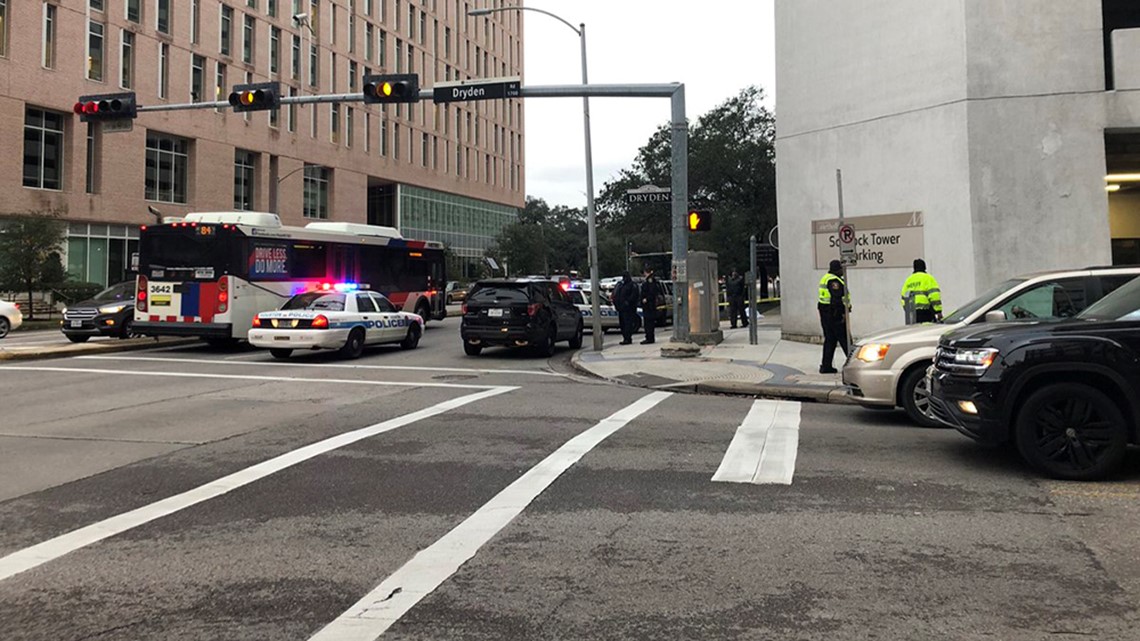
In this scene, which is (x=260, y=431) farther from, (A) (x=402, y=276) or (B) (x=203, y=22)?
(B) (x=203, y=22)

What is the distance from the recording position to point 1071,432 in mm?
6098

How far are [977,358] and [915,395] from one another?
234cm

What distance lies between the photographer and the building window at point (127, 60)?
3947cm

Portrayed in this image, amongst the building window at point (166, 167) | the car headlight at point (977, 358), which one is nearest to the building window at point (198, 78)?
the building window at point (166, 167)

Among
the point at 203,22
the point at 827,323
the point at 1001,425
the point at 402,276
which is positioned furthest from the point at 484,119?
the point at 1001,425

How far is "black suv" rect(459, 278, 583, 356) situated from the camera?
16406 millimetres

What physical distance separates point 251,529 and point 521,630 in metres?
2.41

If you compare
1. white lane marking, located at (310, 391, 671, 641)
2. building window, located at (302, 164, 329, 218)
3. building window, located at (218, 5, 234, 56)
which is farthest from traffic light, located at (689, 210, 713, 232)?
building window, located at (302, 164, 329, 218)

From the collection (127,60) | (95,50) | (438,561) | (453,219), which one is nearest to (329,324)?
(438,561)

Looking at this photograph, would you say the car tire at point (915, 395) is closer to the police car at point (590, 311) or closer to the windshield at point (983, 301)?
the windshield at point (983, 301)

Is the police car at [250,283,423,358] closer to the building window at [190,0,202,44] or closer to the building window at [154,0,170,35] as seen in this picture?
the building window at [154,0,170,35]

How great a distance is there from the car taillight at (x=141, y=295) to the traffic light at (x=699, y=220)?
12.2 m

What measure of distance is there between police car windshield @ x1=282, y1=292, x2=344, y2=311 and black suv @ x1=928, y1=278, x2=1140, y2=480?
12.8 m

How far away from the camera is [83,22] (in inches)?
1486
